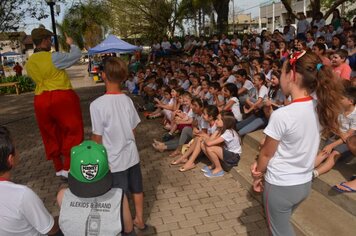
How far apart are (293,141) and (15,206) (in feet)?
5.20

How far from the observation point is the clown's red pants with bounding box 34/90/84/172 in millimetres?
4070

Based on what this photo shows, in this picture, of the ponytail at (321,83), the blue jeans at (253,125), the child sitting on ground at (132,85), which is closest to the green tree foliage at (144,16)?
the child sitting on ground at (132,85)

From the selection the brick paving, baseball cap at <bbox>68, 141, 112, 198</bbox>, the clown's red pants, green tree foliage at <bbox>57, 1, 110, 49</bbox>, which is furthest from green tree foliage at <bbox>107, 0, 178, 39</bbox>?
baseball cap at <bbox>68, 141, 112, 198</bbox>

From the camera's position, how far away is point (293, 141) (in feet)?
6.79

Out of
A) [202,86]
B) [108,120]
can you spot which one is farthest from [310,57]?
[202,86]

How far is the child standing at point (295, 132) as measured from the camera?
2020 millimetres

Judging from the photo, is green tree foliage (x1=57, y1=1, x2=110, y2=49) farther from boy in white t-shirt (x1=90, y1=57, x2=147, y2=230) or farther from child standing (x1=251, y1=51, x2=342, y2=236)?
child standing (x1=251, y1=51, x2=342, y2=236)

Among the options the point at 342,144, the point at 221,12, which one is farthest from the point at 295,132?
the point at 221,12

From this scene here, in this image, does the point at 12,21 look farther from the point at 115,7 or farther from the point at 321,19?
the point at 321,19

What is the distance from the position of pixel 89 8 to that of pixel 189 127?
24333mm

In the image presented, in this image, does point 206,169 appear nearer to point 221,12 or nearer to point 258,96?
point 258,96

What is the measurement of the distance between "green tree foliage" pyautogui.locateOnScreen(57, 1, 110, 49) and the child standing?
1825cm

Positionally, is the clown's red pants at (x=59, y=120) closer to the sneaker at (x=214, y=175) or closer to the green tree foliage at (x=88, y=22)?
the sneaker at (x=214, y=175)

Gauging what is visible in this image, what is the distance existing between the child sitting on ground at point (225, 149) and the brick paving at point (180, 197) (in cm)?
17
